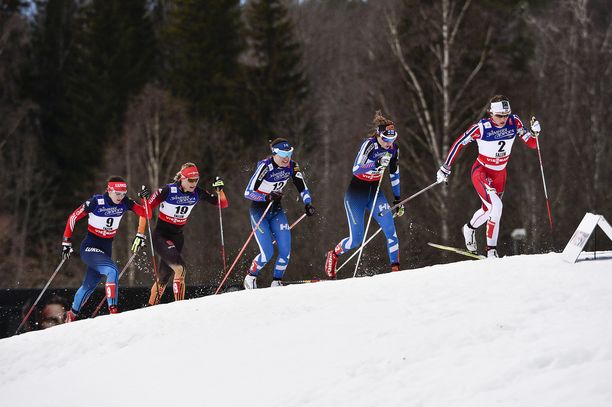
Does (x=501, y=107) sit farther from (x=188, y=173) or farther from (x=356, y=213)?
(x=188, y=173)

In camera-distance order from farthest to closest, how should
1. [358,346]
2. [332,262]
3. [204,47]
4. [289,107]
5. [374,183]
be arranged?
1. [204,47]
2. [289,107]
3. [332,262]
4. [374,183]
5. [358,346]

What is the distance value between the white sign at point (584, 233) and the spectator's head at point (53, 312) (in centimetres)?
793

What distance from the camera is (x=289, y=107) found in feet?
124

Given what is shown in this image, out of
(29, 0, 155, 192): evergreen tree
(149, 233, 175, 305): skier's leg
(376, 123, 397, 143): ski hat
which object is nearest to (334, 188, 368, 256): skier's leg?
(376, 123, 397, 143): ski hat

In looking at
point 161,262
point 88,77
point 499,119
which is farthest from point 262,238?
point 88,77

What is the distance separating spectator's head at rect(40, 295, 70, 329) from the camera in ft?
46.7


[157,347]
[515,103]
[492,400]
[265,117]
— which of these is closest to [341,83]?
[265,117]

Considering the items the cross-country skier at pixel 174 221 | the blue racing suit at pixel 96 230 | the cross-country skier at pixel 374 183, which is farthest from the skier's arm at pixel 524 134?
the blue racing suit at pixel 96 230

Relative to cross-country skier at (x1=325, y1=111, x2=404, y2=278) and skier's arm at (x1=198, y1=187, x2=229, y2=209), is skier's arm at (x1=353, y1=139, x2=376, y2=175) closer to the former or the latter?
cross-country skier at (x1=325, y1=111, x2=404, y2=278)

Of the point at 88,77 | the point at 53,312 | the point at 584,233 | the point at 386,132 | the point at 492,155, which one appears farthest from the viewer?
the point at 88,77

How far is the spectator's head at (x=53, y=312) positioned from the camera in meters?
14.2

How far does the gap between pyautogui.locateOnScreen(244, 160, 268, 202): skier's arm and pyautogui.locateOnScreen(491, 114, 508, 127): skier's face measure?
2.92 meters

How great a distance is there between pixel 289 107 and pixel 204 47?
473 centimetres

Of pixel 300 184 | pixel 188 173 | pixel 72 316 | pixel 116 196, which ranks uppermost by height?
pixel 188 173
